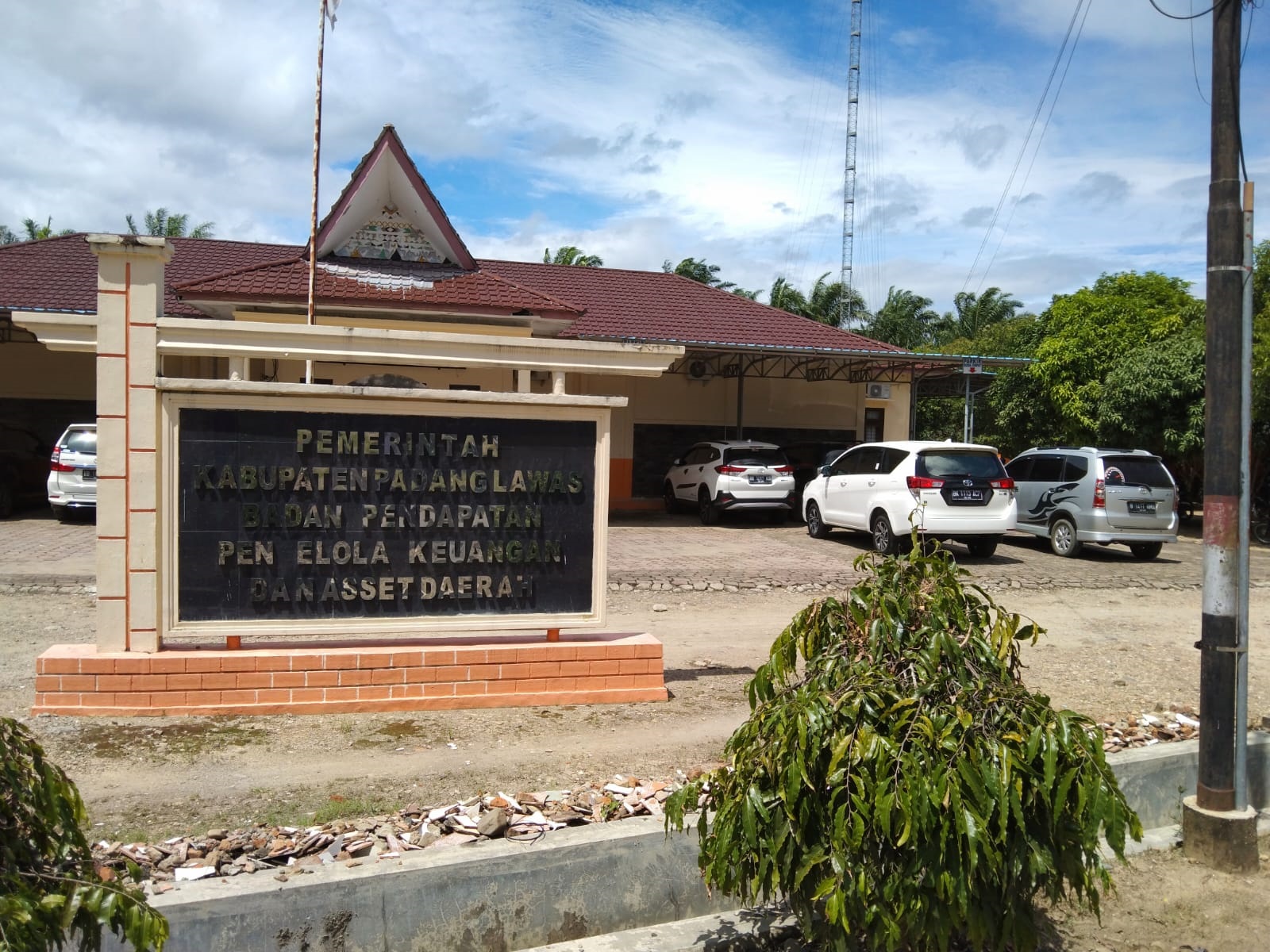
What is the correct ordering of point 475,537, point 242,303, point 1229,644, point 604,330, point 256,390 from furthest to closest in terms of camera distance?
1. point 604,330
2. point 242,303
3. point 475,537
4. point 256,390
5. point 1229,644

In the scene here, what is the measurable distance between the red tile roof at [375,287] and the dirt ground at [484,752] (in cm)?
638

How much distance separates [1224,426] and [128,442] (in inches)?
229

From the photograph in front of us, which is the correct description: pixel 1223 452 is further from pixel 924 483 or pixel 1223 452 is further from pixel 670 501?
pixel 670 501

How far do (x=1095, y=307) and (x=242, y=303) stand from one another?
24214mm

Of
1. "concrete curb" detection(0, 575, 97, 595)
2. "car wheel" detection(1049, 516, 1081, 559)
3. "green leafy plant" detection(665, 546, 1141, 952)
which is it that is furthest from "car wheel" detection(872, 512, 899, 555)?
"green leafy plant" detection(665, 546, 1141, 952)

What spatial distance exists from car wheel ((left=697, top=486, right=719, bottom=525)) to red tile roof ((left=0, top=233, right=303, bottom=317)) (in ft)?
30.3

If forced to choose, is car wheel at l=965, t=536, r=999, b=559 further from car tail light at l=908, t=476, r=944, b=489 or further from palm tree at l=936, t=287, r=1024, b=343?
palm tree at l=936, t=287, r=1024, b=343

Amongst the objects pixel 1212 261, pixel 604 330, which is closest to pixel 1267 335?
pixel 604 330

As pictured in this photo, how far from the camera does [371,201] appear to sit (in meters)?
15.0

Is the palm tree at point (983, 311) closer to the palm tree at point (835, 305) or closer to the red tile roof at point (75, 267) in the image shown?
the palm tree at point (835, 305)

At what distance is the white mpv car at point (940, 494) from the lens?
13.6 meters

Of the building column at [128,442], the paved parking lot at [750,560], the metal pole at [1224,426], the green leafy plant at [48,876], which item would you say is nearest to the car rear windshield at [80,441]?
the paved parking lot at [750,560]

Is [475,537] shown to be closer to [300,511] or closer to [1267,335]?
[300,511]

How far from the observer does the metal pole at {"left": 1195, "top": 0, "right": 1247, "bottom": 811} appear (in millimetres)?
4812
